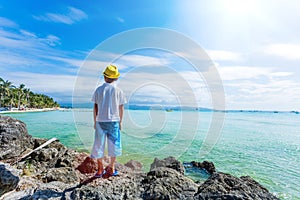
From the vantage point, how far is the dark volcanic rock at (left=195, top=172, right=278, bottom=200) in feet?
11.0

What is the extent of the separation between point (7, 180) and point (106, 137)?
6.46 feet

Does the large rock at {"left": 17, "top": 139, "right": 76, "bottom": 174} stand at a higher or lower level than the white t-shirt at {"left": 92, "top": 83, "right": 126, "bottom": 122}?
lower

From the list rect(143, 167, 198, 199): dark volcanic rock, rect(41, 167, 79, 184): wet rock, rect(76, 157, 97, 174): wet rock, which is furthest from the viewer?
rect(76, 157, 97, 174): wet rock

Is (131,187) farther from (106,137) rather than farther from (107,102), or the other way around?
(107,102)

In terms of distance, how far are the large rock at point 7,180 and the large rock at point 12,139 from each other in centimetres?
214

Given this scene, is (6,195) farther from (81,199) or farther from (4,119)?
(4,119)

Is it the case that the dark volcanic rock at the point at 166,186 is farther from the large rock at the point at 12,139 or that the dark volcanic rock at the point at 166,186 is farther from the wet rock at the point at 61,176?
the large rock at the point at 12,139

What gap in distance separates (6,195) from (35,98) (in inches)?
3682

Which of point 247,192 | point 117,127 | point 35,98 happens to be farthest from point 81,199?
point 35,98

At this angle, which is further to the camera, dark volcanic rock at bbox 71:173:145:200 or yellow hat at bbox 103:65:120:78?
yellow hat at bbox 103:65:120:78

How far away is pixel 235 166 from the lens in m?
13.7

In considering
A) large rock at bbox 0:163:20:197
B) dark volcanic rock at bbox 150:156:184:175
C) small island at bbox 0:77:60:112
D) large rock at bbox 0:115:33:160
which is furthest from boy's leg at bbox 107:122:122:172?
small island at bbox 0:77:60:112

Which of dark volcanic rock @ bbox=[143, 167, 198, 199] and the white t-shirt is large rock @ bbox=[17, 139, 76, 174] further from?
dark volcanic rock @ bbox=[143, 167, 198, 199]

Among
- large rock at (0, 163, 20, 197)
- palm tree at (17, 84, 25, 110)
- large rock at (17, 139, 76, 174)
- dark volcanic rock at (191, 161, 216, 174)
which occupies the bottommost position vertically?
dark volcanic rock at (191, 161, 216, 174)
